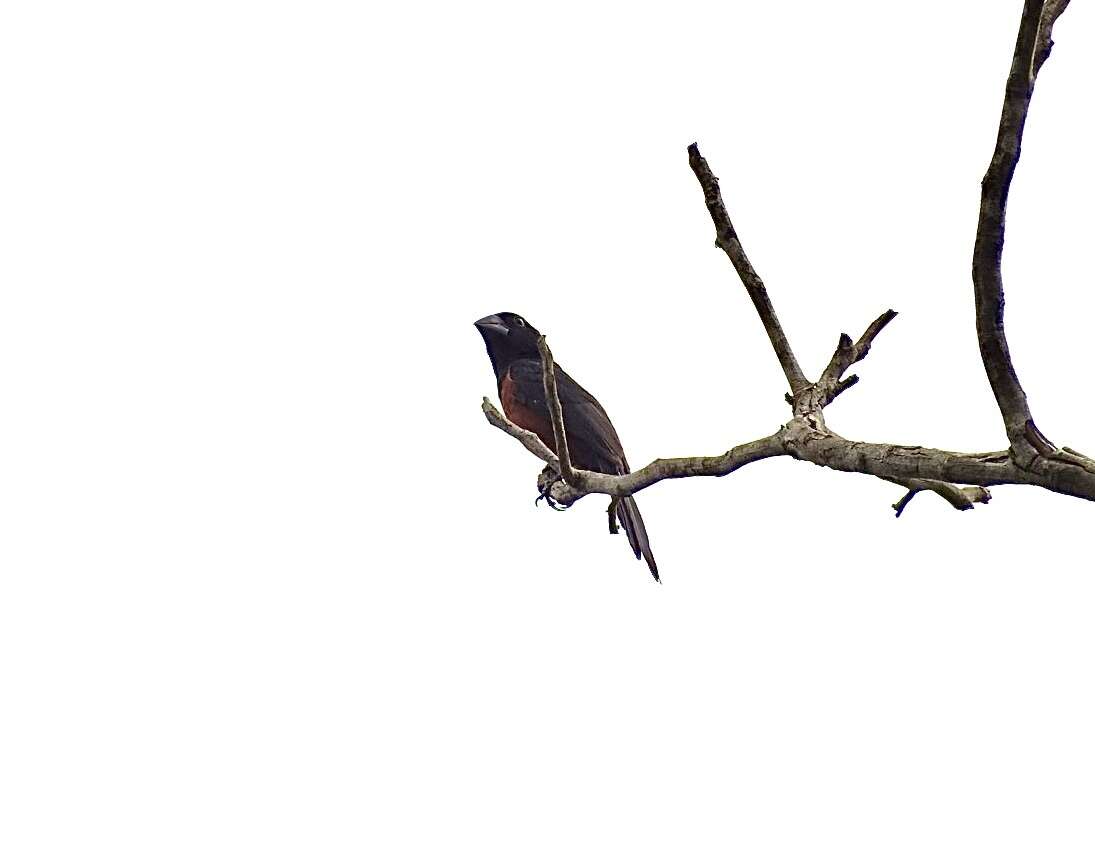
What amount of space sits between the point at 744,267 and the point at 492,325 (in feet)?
14.5

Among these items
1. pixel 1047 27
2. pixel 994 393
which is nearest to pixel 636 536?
pixel 994 393

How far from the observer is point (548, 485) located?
5.62m

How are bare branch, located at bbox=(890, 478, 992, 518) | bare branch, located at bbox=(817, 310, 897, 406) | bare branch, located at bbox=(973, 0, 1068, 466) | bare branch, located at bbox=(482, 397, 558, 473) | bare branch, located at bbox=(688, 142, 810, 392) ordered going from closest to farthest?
bare branch, located at bbox=(973, 0, 1068, 466) → bare branch, located at bbox=(688, 142, 810, 392) → bare branch, located at bbox=(890, 478, 992, 518) → bare branch, located at bbox=(817, 310, 897, 406) → bare branch, located at bbox=(482, 397, 558, 473)

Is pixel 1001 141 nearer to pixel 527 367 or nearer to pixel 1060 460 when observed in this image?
pixel 1060 460

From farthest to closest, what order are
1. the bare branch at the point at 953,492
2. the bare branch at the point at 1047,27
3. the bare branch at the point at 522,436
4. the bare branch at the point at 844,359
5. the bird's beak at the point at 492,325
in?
the bird's beak at the point at 492,325 → the bare branch at the point at 522,436 → the bare branch at the point at 844,359 → the bare branch at the point at 953,492 → the bare branch at the point at 1047,27

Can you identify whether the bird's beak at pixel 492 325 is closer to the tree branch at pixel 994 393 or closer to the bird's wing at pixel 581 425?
the bird's wing at pixel 581 425

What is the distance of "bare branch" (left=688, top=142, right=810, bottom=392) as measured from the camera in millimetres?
Result: 2742

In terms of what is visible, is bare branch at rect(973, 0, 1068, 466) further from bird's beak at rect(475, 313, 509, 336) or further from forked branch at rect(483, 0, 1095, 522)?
bird's beak at rect(475, 313, 509, 336)

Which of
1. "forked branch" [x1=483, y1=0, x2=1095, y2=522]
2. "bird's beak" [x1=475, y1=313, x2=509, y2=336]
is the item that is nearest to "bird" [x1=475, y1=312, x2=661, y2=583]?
"bird's beak" [x1=475, y1=313, x2=509, y2=336]

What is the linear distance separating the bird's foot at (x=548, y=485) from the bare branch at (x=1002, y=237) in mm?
3100

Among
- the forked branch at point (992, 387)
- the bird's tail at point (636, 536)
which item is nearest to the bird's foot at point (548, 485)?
A: the bird's tail at point (636, 536)

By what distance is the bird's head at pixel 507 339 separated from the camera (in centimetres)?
732

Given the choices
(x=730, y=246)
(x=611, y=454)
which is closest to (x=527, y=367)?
(x=611, y=454)

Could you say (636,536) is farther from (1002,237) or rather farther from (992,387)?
(1002,237)
